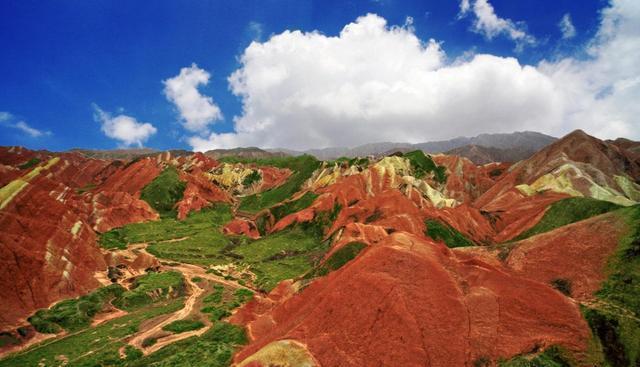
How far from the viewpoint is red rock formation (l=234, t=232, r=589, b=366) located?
1823 cm

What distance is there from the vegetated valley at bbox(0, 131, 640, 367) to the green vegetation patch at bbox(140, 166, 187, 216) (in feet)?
37.6

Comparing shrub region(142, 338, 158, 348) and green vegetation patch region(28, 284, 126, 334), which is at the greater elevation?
green vegetation patch region(28, 284, 126, 334)

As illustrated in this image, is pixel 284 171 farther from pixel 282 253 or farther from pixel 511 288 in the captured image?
pixel 511 288

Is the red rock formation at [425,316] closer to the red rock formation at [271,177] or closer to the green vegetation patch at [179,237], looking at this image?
the green vegetation patch at [179,237]

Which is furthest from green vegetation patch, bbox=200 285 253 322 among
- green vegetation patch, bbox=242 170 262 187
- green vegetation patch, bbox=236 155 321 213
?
green vegetation patch, bbox=242 170 262 187

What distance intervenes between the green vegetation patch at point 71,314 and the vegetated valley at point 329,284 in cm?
13

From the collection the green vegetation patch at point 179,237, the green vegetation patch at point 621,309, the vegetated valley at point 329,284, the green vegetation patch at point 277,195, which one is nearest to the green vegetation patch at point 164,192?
the green vegetation patch at point 179,237

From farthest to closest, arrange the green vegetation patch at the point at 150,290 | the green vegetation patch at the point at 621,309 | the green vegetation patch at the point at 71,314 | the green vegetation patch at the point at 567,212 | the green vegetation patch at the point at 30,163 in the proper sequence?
1. the green vegetation patch at the point at 30,163
2. the green vegetation patch at the point at 567,212
3. the green vegetation patch at the point at 150,290
4. the green vegetation patch at the point at 71,314
5. the green vegetation patch at the point at 621,309

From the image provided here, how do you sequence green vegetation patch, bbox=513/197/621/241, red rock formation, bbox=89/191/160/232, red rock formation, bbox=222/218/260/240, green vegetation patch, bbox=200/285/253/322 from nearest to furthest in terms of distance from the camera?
1. green vegetation patch, bbox=200/285/253/322
2. green vegetation patch, bbox=513/197/621/241
3. red rock formation, bbox=89/191/160/232
4. red rock formation, bbox=222/218/260/240

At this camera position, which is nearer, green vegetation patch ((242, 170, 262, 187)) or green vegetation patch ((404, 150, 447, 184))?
green vegetation patch ((404, 150, 447, 184))

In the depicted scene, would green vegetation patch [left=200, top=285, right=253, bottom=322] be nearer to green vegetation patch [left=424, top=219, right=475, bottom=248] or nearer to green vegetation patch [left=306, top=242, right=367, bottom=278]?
green vegetation patch [left=306, top=242, right=367, bottom=278]

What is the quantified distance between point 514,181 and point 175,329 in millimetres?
96870

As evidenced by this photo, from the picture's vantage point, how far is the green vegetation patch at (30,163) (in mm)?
129300

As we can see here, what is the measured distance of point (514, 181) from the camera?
328 feet
